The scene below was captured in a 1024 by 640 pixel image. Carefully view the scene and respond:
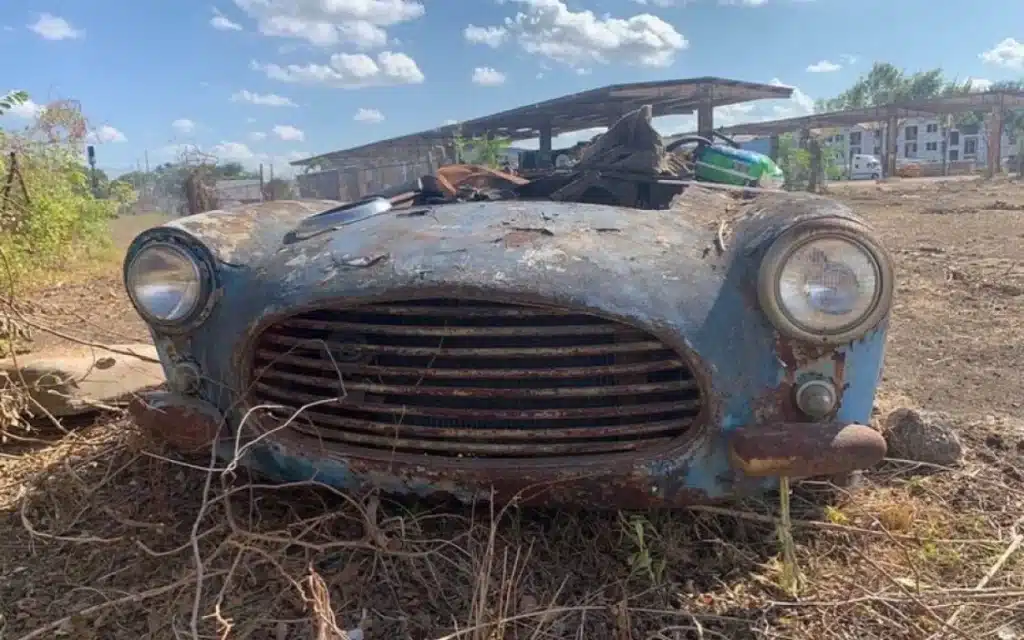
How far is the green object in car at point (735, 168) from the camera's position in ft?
12.8

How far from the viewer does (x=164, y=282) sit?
233cm

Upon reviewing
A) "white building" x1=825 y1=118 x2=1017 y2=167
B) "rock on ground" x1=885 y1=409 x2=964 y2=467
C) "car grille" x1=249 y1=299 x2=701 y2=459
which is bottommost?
"rock on ground" x1=885 y1=409 x2=964 y2=467

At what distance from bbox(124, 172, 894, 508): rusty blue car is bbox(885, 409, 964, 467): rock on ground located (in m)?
0.89

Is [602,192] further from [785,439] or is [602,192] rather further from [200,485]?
[200,485]

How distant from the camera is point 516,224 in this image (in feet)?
7.41

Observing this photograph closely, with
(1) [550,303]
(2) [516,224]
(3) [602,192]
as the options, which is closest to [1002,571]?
(1) [550,303]

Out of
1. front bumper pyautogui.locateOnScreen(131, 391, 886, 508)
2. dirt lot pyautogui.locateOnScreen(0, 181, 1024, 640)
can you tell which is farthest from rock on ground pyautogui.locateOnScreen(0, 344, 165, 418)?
front bumper pyautogui.locateOnScreen(131, 391, 886, 508)

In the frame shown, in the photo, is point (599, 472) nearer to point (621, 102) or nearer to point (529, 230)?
point (529, 230)

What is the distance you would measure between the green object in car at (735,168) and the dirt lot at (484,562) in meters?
1.60

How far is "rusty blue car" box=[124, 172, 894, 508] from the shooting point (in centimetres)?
190

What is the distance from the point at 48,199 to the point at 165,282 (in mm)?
8549

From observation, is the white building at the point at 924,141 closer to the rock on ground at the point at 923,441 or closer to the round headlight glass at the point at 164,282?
the rock on ground at the point at 923,441

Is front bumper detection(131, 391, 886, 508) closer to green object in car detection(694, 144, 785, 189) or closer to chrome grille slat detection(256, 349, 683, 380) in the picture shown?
chrome grille slat detection(256, 349, 683, 380)

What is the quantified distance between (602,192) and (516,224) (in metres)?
1.12
